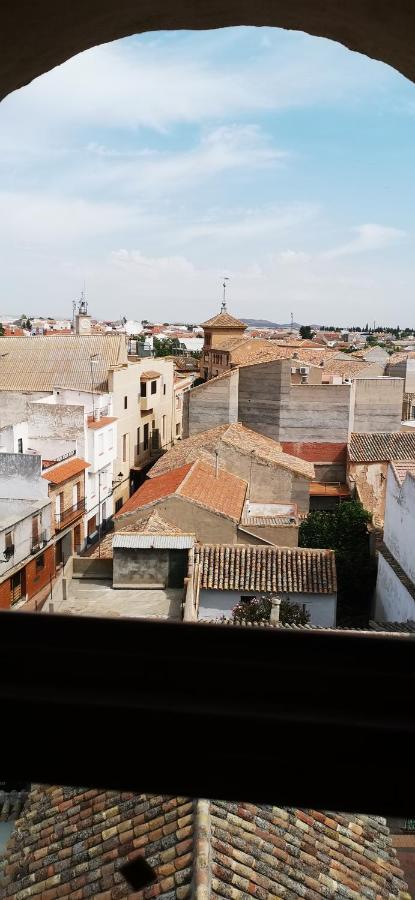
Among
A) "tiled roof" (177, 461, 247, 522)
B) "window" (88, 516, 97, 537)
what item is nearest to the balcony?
"window" (88, 516, 97, 537)

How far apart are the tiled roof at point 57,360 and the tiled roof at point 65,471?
249 inches

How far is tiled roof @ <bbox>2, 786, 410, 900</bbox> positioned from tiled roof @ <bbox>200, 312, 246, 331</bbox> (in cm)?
2402

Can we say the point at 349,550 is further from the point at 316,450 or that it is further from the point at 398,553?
the point at 316,450

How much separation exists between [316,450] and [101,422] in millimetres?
5512

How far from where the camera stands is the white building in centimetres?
1011

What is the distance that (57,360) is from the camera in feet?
76.2

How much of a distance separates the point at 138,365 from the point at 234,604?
12.9 metres

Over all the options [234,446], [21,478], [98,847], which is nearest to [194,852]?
[98,847]

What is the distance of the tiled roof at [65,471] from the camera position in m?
14.0

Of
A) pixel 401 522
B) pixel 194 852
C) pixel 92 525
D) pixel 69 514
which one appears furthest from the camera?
pixel 92 525

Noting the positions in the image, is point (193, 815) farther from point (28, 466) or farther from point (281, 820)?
point (28, 466)

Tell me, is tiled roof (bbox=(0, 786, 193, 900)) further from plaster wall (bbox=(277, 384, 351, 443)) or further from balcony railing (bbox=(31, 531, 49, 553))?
plaster wall (bbox=(277, 384, 351, 443))

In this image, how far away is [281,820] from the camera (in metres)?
4.39

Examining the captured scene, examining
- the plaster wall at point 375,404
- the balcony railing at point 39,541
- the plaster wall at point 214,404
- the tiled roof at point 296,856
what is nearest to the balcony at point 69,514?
the balcony railing at point 39,541
